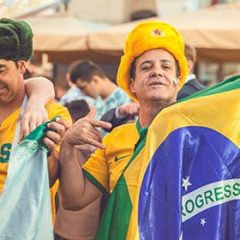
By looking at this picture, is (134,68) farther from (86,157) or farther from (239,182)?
(239,182)

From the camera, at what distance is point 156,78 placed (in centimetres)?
323

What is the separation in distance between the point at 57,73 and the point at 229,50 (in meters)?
5.40

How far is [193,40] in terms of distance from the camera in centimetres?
801

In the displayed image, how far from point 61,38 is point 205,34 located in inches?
93.4

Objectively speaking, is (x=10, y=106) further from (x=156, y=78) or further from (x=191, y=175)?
(x=191, y=175)

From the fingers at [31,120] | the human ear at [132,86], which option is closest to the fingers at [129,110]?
the human ear at [132,86]

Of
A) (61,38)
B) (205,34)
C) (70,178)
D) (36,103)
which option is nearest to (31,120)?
(36,103)

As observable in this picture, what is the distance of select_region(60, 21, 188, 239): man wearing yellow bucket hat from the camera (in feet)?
10.0

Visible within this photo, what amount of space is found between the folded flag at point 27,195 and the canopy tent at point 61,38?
6462 millimetres

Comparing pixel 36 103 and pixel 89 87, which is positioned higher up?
pixel 36 103

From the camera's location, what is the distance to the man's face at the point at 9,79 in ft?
10.5

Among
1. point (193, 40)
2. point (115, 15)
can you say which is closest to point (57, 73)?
point (115, 15)

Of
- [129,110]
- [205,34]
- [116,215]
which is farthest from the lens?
[205,34]

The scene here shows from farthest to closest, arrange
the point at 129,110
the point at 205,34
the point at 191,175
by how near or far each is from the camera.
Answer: the point at 205,34 → the point at 129,110 → the point at 191,175
